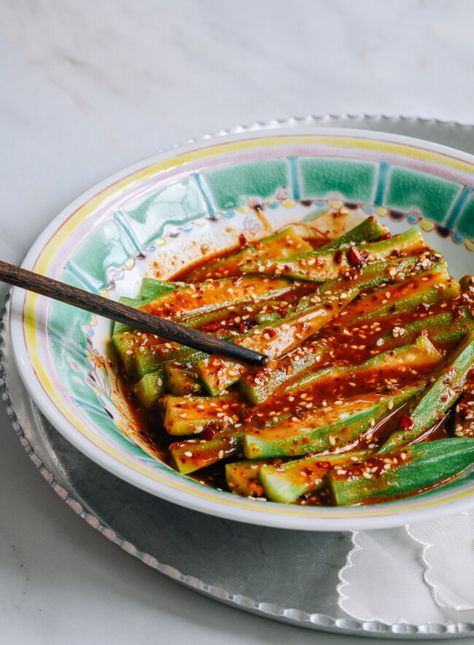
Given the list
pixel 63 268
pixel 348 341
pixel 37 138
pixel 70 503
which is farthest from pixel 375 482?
pixel 37 138

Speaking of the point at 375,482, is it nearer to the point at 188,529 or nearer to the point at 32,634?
the point at 188,529

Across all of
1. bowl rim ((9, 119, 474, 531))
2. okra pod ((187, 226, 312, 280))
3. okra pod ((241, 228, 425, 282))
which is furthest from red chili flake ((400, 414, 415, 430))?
okra pod ((187, 226, 312, 280))

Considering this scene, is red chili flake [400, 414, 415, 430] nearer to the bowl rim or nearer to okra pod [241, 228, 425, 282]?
the bowl rim

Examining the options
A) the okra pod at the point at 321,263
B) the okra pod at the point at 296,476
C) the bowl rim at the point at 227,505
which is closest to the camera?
the bowl rim at the point at 227,505

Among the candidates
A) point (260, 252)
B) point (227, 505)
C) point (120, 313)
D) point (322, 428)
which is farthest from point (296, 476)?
point (260, 252)

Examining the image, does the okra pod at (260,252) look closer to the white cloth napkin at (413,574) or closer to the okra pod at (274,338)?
the okra pod at (274,338)

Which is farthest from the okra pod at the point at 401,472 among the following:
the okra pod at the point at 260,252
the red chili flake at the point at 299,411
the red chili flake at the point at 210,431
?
the okra pod at the point at 260,252

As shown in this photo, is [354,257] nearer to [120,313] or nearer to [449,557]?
[120,313]
